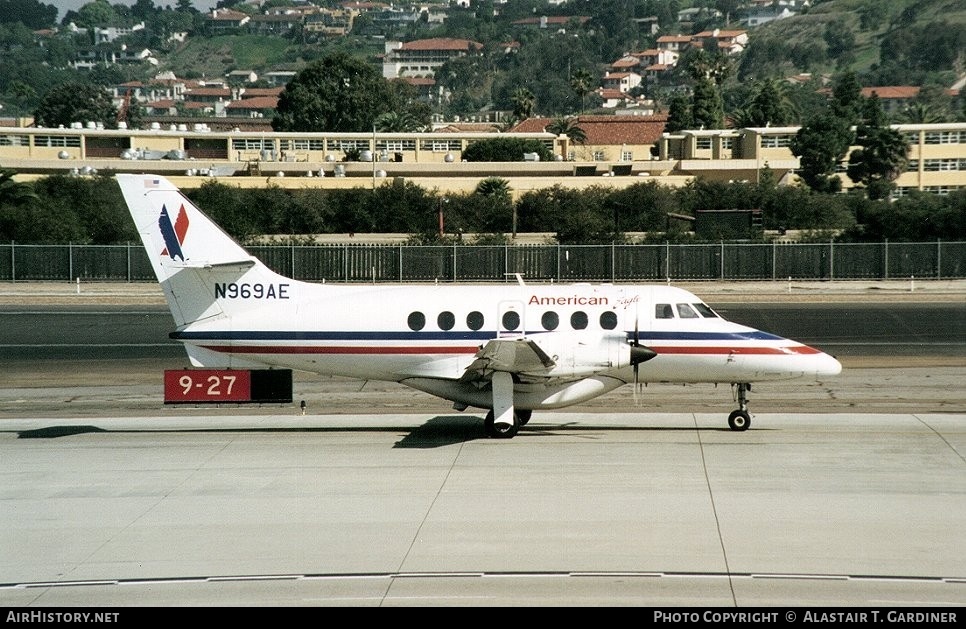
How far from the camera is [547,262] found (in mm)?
54281

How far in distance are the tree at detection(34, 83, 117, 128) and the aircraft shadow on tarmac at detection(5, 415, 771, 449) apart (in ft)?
413

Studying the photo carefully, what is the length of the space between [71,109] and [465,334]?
435 ft

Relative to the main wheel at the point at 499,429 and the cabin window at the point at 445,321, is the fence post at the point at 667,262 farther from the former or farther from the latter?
the main wheel at the point at 499,429

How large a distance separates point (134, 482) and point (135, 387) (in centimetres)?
1103

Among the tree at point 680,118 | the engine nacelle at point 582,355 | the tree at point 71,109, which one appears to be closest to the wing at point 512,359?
the engine nacelle at point 582,355

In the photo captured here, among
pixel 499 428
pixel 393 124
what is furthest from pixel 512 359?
pixel 393 124

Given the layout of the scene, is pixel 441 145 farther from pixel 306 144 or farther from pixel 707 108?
pixel 707 108

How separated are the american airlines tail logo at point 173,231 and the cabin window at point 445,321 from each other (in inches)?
211

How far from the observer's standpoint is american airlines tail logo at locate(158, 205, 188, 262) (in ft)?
75.6

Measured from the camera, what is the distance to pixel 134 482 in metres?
19.4

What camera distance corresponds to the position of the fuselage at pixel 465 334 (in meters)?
22.6

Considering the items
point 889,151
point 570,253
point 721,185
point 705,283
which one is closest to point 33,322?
point 570,253

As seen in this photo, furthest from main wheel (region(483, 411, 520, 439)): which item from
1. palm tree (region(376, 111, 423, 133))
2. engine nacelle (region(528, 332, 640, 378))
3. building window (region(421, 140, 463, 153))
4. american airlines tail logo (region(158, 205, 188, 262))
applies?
palm tree (region(376, 111, 423, 133))

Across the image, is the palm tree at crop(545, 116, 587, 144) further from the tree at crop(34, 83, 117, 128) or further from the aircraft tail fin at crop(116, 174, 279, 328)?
the aircraft tail fin at crop(116, 174, 279, 328)
